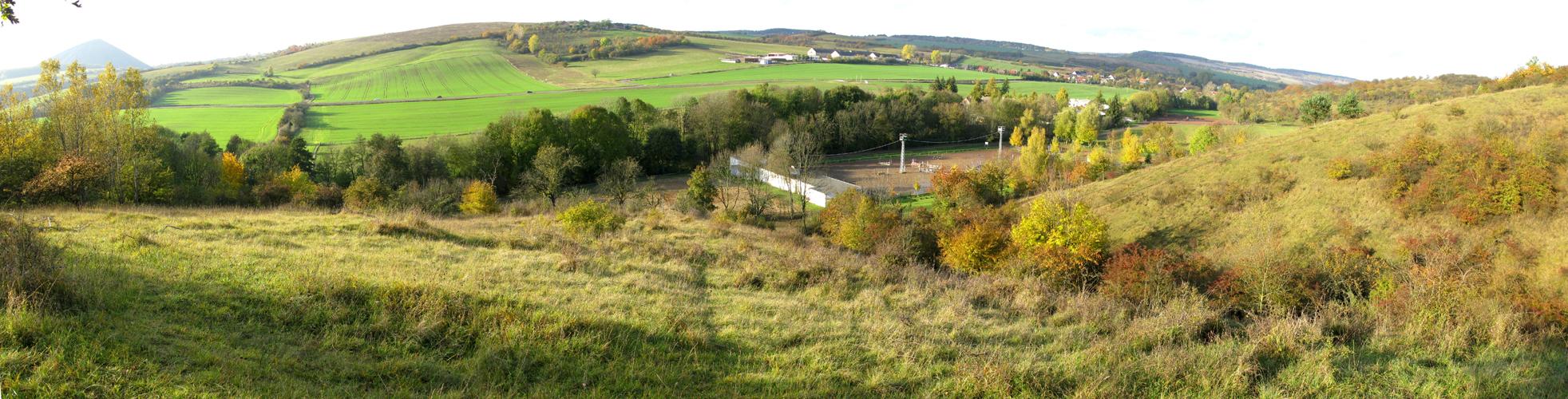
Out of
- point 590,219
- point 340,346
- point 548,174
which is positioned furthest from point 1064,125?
point 340,346

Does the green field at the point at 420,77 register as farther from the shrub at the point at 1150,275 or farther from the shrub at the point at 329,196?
the shrub at the point at 1150,275

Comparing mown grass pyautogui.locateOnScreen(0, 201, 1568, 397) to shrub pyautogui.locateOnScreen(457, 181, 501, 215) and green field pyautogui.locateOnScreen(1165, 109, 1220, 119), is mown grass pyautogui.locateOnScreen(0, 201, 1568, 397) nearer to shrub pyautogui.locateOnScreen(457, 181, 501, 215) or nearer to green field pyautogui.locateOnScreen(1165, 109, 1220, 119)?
shrub pyautogui.locateOnScreen(457, 181, 501, 215)

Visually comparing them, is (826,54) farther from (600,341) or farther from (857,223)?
(600,341)

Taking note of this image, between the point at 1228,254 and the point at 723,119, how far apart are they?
4402 centimetres

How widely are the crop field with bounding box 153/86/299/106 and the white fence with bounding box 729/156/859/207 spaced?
53.4 metres

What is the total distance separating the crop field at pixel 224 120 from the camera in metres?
54.5

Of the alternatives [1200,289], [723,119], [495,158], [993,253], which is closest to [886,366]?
[1200,289]

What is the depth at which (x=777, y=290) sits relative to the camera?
11.4 metres

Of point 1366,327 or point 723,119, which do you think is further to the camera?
point 723,119

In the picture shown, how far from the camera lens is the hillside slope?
26891mm

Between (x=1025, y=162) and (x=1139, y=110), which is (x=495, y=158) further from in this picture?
(x=1139, y=110)

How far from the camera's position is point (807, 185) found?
5100cm

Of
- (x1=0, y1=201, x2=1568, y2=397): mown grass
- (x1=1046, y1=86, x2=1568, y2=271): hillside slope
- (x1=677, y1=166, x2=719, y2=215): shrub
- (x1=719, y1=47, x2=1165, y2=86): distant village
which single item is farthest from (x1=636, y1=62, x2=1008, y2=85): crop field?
(x1=0, y1=201, x2=1568, y2=397): mown grass

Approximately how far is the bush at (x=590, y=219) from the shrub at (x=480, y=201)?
1461cm
